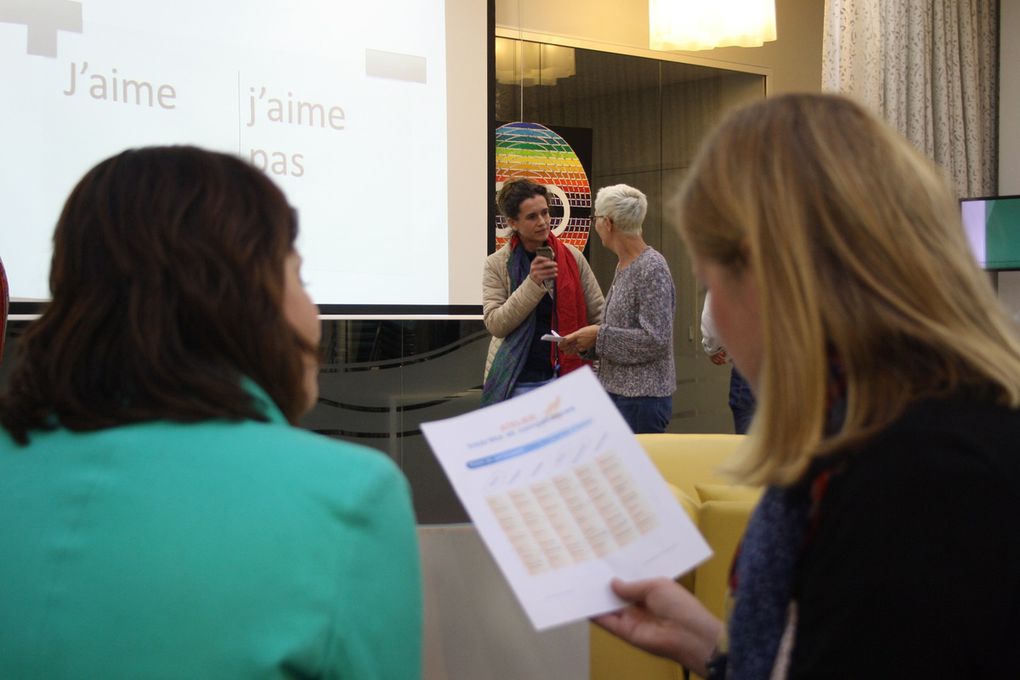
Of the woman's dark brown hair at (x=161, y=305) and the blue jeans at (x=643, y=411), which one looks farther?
the blue jeans at (x=643, y=411)

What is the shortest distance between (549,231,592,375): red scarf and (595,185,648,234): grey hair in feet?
1.17

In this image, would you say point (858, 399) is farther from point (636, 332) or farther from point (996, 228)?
point (996, 228)

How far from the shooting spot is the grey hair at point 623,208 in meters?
3.82

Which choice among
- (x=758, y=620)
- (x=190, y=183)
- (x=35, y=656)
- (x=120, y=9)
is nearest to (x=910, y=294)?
(x=758, y=620)

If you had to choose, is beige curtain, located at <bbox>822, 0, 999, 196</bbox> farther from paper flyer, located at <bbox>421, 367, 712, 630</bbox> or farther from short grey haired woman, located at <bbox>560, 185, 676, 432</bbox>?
paper flyer, located at <bbox>421, 367, 712, 630</bbox>

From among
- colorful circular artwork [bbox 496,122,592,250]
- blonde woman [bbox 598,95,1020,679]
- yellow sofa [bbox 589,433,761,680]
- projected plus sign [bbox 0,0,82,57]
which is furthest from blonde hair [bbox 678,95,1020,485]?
colorful circular artwork [bbox 496,122,592,250]

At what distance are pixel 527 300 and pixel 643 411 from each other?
25.7 inches

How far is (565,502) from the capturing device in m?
1.01

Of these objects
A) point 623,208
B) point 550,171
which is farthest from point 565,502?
point 550,171

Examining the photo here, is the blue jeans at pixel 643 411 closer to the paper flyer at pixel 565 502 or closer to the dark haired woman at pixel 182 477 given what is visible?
the paper flyer at pixel 565 502

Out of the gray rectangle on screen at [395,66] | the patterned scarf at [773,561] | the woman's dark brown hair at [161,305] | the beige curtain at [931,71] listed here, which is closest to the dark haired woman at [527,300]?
the gray rectangle on screen at [395,66]

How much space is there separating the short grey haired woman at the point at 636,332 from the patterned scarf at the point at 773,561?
9.19 ft

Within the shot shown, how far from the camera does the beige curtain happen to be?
558 cm

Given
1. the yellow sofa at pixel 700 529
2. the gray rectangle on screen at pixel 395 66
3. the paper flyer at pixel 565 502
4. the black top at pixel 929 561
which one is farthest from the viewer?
the gray rectangle on screen at pixel 395 66
